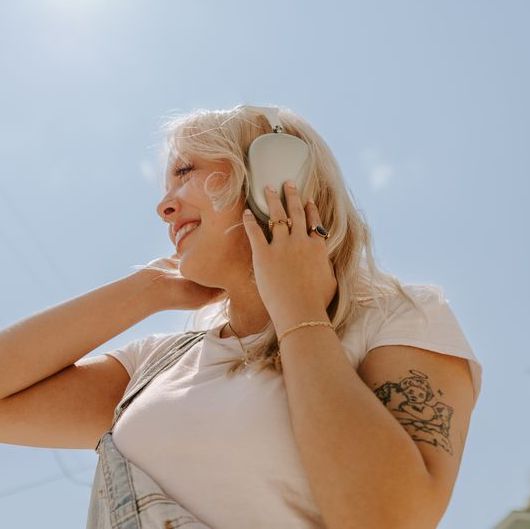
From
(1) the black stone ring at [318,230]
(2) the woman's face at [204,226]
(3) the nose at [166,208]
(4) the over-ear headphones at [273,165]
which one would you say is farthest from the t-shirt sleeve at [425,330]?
(3) the nose at [166,208]

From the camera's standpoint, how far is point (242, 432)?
175 cm

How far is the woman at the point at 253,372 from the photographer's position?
5.12 feet

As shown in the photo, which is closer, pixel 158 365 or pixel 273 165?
pixel 273 165

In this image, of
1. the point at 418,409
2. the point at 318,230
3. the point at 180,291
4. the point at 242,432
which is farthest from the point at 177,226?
the point at 418,409

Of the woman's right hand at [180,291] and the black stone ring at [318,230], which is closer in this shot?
the black stone ring at [318,230]

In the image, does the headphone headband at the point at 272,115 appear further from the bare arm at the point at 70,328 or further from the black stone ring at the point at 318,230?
the bare arm at the point at 70,328

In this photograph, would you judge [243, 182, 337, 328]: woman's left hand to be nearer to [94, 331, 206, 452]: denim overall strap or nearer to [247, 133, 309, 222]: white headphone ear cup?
[247, 133, 309, 222]: white headphone ear cup

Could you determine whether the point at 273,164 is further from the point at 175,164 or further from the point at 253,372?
the point at 253,372

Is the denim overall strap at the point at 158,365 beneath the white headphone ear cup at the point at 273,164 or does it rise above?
beneath

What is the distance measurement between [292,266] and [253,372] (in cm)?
29

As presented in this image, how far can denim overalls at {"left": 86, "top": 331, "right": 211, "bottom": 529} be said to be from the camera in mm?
1704

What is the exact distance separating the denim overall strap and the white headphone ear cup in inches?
20.3

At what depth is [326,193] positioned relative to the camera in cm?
227

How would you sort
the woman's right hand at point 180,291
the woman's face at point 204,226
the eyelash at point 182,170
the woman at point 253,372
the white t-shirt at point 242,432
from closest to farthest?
the woman at point 253,372, the white t-shirt at point 242,432, the woman's face at point 204,226, the eyelash at point 182,170, the woman's right hand at point 180,291
